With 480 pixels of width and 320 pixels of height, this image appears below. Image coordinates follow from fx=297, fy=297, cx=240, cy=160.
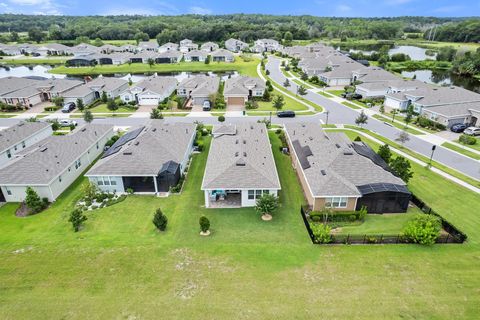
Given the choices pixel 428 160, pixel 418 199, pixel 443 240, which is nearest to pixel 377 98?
pixel 428 160

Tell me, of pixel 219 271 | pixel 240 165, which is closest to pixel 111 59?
pixel 240 165

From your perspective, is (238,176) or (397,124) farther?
(397,124)

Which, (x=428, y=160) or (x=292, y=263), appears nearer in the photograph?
(x=292, y=263)

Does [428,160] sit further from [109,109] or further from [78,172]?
[109,109]

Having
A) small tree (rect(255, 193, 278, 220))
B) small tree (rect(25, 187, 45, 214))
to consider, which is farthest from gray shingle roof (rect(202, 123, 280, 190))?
small tree (rect(25, 187, 45, 214))

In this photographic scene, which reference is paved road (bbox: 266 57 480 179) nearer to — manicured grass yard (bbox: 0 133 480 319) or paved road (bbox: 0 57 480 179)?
paved road (bbox: 0 57 480 179)

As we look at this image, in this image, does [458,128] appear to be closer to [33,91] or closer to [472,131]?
[472,131]
